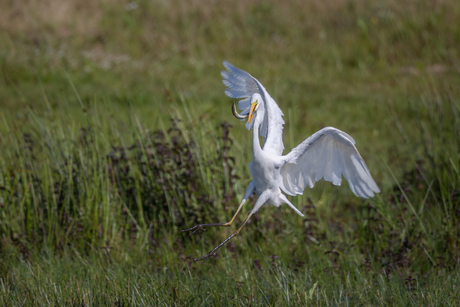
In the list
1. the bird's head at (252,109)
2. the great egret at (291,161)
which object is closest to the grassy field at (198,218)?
the great egret at (291,161)

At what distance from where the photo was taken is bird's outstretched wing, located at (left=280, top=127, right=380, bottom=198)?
210cm

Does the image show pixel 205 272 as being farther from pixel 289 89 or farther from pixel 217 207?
pixel 289 89

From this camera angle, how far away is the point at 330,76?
28.1ft

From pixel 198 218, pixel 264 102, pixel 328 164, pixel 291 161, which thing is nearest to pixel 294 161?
pixel 291 161

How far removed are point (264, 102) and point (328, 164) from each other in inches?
17.2

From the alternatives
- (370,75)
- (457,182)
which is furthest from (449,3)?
(457,182)

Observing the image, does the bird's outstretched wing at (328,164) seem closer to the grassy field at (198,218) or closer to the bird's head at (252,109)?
the bird's head at (252,109)

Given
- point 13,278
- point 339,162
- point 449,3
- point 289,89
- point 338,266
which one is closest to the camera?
point 339,162

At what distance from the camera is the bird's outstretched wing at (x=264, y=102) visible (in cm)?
231

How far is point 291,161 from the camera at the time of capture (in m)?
2.15

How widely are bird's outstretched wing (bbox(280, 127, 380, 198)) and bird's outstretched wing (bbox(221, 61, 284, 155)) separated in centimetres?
14

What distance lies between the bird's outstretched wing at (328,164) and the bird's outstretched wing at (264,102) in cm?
14

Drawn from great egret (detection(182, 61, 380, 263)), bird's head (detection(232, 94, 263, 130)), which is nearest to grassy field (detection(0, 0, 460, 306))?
great egret (detection(182, 61, 380, 263))

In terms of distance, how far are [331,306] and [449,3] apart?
9472 millimetres
